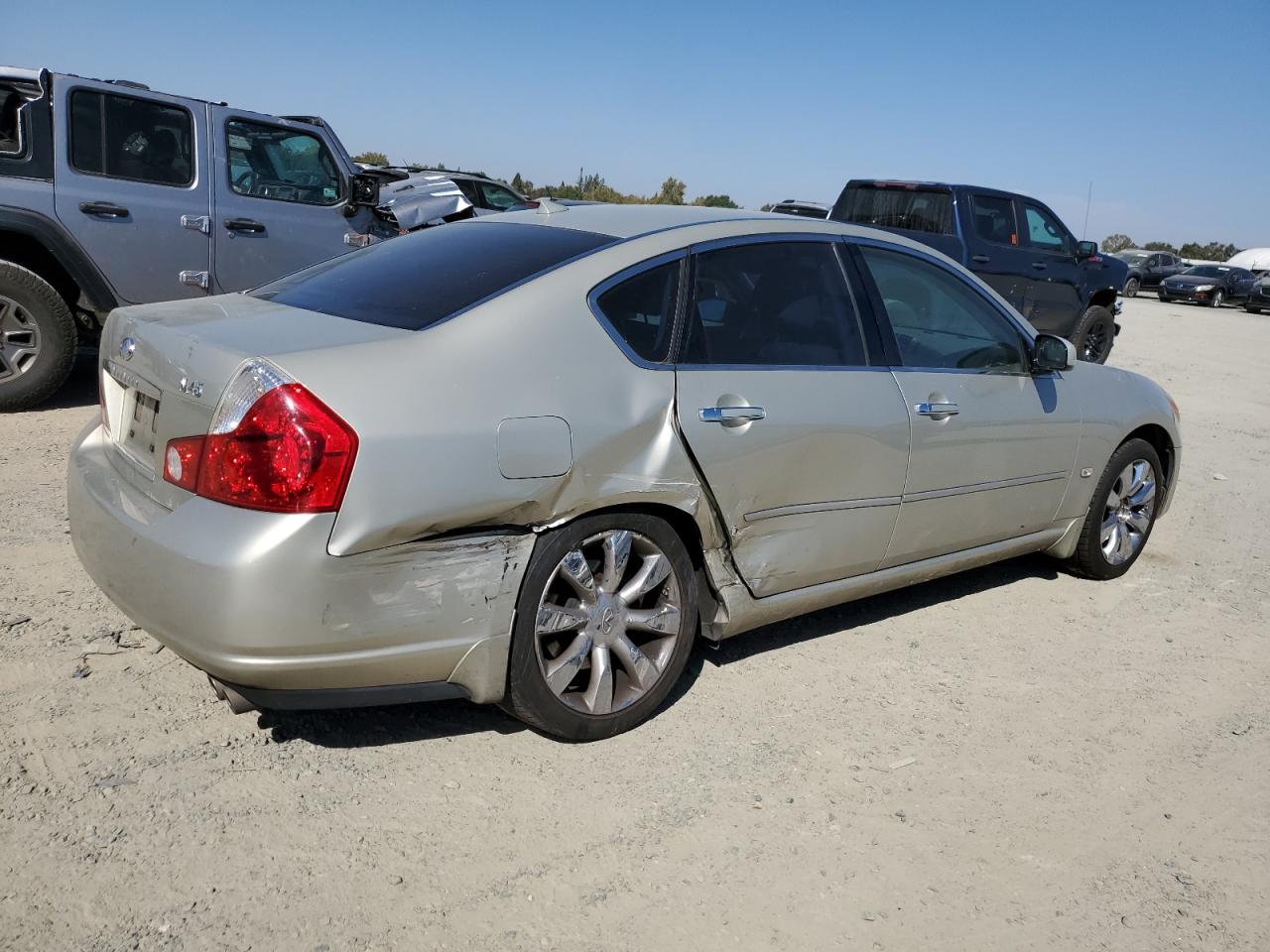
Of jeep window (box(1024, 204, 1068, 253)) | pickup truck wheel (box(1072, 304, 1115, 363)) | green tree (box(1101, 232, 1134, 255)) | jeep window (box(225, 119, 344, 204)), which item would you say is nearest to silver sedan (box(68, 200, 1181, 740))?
jeep window (box(225, 119, 344, 204))

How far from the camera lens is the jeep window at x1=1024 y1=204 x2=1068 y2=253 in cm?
1254

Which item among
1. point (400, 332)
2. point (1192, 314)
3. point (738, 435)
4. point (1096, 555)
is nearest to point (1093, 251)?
point (1096, 555)

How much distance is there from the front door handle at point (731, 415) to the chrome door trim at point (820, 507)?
0.30 metres

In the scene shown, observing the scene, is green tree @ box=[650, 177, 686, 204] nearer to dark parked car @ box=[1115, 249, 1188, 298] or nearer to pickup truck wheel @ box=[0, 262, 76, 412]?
dark parked car @ box=[1115, 249, 1188, 298]

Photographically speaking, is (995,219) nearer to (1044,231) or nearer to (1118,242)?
(1044,231)

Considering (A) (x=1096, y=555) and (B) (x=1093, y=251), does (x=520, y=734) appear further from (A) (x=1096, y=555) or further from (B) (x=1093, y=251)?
(B) (x=1093, y=251)

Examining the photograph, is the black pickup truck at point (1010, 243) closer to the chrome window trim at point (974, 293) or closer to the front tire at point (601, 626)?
the chrome window trim at point (974, 293)

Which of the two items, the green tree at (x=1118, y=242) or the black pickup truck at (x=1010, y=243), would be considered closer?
the black pickup truck at (x=1010, y=243)

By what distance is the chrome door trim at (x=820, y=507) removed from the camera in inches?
140

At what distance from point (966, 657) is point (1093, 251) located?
9.95m

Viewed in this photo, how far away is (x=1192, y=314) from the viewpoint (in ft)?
93.6

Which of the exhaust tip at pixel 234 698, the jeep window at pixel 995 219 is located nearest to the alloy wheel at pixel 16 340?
the exhaust tip at pixel 234 698

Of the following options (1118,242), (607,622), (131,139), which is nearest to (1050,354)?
(607,622)

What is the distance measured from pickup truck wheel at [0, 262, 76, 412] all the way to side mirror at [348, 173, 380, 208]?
212 centimetres
